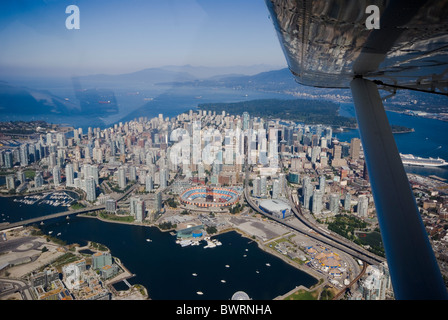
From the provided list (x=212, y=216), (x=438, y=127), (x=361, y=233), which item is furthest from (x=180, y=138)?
(x=438, y=127)

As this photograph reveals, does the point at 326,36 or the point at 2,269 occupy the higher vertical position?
the point at 326,36

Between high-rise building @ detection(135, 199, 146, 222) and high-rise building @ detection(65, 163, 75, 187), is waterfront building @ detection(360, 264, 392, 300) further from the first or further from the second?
high-rise building @ detection(65, 163, 75, 187)

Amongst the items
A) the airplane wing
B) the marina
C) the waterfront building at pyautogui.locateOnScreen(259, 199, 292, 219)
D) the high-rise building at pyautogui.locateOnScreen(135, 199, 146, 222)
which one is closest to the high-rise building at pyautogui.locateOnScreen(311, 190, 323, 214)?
the waterfront building at pyautogui.locateOnScreen(259, 199, 292, 219)

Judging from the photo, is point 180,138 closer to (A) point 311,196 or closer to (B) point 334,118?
(A) point 311,196
